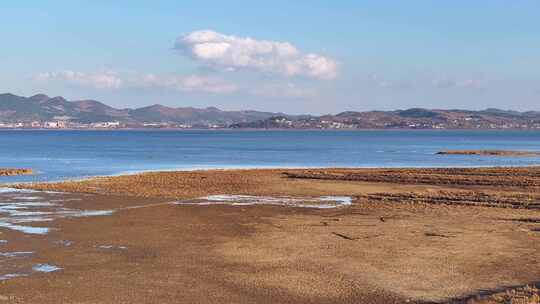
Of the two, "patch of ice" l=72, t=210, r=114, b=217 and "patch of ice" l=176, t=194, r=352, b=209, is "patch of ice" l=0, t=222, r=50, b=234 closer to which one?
"patch of ice" l=72, t=210, r=114, b=217

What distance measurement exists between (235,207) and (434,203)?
1227cm

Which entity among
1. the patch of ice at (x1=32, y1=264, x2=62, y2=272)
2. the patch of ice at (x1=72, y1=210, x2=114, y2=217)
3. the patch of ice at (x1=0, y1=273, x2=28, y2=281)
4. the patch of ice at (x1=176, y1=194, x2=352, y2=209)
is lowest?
the patch of ice at (x1=176, y1=194, x2=352, y2=209)

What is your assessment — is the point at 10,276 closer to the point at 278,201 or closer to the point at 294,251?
the point at 294,251

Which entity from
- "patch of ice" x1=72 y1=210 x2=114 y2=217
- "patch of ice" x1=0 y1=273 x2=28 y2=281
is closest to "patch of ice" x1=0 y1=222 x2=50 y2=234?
"patch of ice" x1=72 y1=210 x2=114 y2=217

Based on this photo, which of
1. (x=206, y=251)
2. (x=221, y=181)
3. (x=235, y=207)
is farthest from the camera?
(x=221, y=181)

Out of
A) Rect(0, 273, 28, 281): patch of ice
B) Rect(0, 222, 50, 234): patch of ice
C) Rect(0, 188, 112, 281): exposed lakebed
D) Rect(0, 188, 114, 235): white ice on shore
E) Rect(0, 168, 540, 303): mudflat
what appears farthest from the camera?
Rect(0, 188, 114, 235): white ice on shore

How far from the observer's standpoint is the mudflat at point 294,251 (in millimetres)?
19672

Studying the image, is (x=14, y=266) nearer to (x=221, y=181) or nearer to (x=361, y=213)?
(x=361, y=213)

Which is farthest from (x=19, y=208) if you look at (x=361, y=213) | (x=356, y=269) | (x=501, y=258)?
(x=501, y=258)

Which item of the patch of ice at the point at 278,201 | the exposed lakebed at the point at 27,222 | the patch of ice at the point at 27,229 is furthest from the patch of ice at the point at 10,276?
the patch of ice at the point at 278,201

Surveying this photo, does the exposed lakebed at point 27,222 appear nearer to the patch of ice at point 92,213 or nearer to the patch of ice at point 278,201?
the patch of ice at point 92,213

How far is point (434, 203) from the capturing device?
41.4 meters

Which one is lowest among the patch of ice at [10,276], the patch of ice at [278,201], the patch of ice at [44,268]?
the patch of ice at [278,201]

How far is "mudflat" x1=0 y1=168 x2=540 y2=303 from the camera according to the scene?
1967 cm
